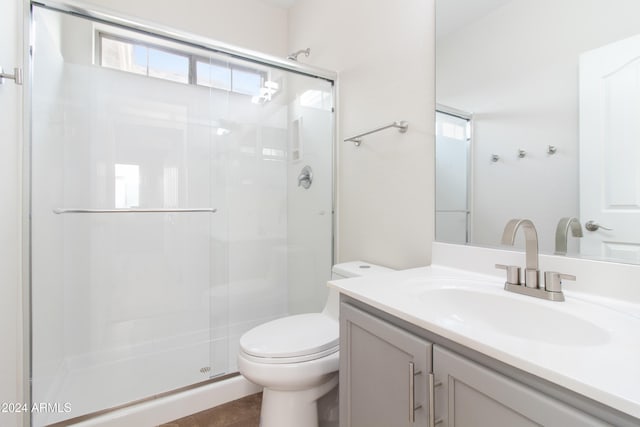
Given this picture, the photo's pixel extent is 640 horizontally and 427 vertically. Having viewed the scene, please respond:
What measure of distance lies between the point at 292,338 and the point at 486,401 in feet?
2.86

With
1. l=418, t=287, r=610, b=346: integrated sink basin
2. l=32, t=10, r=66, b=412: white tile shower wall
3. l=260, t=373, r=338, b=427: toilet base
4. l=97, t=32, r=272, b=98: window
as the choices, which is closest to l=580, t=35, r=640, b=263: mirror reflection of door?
l=418, t=287, r=610, b=346: integrated sink basin

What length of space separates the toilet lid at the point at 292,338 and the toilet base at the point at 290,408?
0.17 m

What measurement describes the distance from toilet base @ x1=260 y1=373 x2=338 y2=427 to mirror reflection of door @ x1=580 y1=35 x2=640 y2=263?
111 cm

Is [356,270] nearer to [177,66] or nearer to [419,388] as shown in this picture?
[419,388]

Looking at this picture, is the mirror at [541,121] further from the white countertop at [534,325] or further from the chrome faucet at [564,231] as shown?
the white countertop at [534,325]

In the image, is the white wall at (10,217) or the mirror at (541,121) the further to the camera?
the white wall at (10,217)

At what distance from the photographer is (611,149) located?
0.88 metres

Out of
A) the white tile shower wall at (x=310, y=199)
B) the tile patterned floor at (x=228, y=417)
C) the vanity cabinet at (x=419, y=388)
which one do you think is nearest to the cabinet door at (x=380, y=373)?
the vanity cabinet at (x=419, y=388)

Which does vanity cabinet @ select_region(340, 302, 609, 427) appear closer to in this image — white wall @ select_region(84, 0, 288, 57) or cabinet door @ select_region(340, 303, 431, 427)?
cabinet door @ select_region(340, 303, 431, 427)

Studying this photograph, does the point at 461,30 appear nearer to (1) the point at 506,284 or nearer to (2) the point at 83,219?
(1) the point at 506,284

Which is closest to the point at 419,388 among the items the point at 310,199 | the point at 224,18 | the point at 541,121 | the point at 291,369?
the point at 291,369

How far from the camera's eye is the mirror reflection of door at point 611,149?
845 millimetres

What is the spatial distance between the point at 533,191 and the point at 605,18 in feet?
1.75

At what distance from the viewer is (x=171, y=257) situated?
7.21 feet
